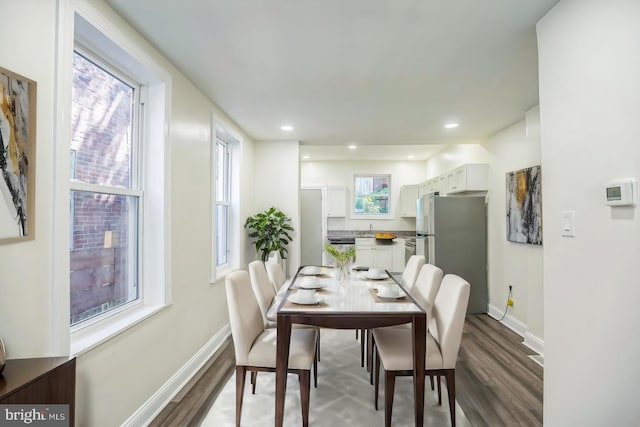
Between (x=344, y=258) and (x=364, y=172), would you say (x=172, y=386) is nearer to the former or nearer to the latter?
(x=344, y=258)

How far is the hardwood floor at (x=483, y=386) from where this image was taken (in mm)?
2107

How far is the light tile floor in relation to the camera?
81.5 inches

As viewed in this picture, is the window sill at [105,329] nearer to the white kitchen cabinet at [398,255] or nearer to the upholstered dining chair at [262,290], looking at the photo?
the upholstered dining chair at [262,290]

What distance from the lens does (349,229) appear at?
7484mm

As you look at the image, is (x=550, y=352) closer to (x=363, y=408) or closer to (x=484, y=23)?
(x=363, y=408)

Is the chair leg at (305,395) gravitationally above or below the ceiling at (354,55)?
below

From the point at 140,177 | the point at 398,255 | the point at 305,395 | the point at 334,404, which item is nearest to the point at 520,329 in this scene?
the point at 334,404

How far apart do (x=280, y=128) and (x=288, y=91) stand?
1.27 metres

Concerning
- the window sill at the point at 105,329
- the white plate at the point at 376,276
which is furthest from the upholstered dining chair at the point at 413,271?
the window sill at the point at 105,329

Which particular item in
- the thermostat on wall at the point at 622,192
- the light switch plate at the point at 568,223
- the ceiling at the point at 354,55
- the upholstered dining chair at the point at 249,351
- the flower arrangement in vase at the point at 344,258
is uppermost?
the ceiling at the point at 354,55

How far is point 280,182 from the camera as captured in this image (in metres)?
4.84

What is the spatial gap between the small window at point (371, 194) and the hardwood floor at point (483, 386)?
14.1ft

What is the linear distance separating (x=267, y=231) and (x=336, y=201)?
3.15m

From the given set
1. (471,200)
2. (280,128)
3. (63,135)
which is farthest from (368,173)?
(63,135)
